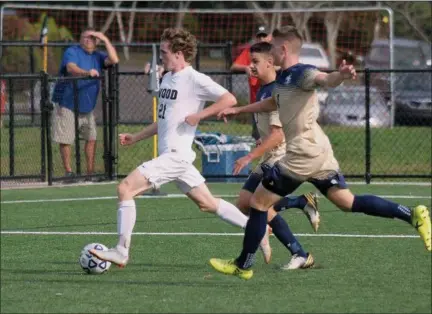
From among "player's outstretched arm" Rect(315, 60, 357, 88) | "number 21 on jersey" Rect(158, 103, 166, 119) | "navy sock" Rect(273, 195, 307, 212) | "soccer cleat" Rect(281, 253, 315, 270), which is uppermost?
"player's outstretched arm" Rect(315, 60, 357, 88)

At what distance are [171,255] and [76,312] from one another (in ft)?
8.93

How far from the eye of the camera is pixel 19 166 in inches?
661

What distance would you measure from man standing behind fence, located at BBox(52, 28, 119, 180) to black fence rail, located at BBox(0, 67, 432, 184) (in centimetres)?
12

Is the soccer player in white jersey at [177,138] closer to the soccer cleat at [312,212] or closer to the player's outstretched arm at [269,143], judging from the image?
the player's outstretched arm at [269,143]

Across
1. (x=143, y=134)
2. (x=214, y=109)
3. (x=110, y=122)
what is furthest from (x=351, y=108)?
(x=214, y=109)

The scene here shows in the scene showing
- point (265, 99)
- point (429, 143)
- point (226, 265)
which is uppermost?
point (265, 99)

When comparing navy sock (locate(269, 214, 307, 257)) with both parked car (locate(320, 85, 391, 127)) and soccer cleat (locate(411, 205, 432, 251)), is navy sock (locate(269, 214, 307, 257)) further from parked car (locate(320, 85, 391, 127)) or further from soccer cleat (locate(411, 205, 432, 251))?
parked car (locate(320, 85, 391, 127))

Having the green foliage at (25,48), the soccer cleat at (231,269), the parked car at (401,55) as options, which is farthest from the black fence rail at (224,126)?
the soccer cleat at (231,269)

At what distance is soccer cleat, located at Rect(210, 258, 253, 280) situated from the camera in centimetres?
874

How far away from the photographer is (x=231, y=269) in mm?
8773

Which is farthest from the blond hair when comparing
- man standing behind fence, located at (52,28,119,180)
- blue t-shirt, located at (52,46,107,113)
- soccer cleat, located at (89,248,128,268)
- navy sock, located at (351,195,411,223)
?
blue t-shirt, located at (52,46,107,113)

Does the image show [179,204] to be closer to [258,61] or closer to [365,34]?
[258,61]

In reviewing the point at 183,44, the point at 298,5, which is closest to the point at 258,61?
the point at 183,44

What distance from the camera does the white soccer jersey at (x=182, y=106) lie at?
9258 mm
